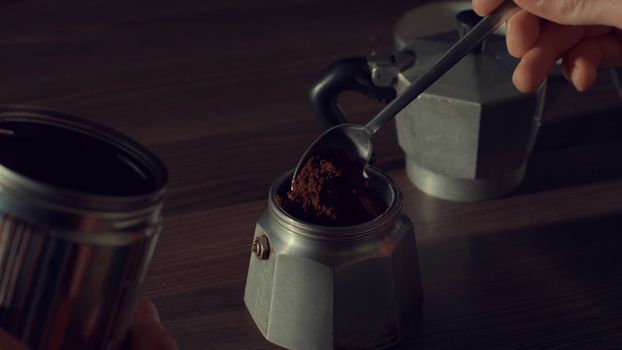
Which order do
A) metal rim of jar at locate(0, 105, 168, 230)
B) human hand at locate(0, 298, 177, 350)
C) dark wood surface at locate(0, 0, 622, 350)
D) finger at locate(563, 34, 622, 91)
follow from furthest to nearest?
finger at locate(563, 34, 622, 91) → dark wood surface at locate(0, 0, 622, 350) → human hand at locate(0, 298, 177, 350) → metal rim of jar at locate(0, 105, 168, 230)

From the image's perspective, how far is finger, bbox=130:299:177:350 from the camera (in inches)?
23.9

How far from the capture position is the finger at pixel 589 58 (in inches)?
34.3

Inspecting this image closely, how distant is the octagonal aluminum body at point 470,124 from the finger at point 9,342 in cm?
48

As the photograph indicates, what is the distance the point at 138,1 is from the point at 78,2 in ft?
0.29

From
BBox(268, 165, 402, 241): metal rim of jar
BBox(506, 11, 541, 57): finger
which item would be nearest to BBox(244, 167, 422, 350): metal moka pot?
BBox(268, 165, 402, 241): metal rim of jar

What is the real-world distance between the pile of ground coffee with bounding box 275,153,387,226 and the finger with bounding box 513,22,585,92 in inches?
7.6

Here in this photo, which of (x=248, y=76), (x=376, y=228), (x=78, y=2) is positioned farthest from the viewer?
(x=78, y=2)

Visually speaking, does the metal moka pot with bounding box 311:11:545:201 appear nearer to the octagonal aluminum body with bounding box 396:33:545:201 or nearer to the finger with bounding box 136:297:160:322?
the octagonal aluminum body with bounding box 396:33:545:201

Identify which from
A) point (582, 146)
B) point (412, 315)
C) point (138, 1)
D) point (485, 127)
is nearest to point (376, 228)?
point (412, 315)

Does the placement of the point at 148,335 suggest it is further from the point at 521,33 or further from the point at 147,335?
the point at 521,33

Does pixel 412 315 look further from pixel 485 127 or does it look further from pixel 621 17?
pixel 621 17

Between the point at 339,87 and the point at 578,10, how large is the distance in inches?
9.3

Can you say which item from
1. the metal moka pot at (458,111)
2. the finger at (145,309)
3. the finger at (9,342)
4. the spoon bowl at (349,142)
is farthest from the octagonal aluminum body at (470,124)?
the finger at (9,342)

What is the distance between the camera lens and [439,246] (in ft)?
2.77
